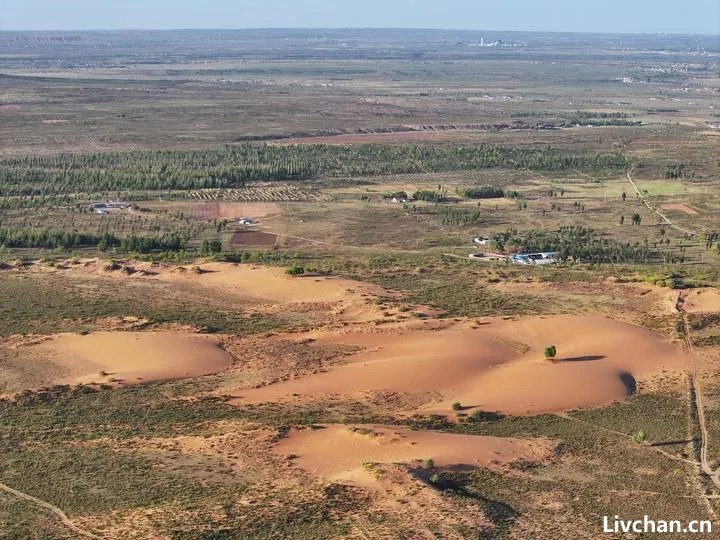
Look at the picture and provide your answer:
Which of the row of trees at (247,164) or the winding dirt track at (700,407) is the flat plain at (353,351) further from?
the row of trees at (247,164)

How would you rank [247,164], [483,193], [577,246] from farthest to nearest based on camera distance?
[247,164] → [483,193] → [577,246]

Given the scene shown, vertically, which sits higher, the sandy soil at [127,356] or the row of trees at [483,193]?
the sandy soil at [127,356]

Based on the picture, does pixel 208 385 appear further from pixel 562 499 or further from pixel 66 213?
pixel 66 213

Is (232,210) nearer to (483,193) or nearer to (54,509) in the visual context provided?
(483,193)

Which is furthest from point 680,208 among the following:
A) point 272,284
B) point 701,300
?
point 272,284

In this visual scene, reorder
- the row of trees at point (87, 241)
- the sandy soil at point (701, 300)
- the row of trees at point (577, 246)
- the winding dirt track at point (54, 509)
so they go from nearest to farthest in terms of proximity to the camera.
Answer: the winding dirt track at point (54, 509) < the sandy soil at point (701, 300) < the row of trees at point (577, 246) < the row of trees at point (87, 241)

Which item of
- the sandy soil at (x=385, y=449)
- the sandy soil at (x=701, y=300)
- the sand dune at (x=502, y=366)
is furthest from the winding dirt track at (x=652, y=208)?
the sandy soil at (x=385, y=449)

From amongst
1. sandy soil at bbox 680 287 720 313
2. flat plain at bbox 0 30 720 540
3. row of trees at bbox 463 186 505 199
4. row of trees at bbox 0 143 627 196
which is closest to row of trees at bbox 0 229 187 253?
flat plain at bbox 0 30 720 540
